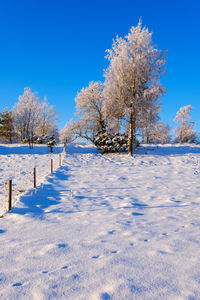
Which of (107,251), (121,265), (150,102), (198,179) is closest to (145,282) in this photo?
(121,265)

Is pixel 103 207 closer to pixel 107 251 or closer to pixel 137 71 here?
pixel 107 251

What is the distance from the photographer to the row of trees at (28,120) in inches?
1160

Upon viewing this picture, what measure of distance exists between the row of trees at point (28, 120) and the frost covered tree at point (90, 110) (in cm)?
906

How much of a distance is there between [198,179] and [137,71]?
10986mm

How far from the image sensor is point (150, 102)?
1669cm

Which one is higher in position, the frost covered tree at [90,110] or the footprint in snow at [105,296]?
the frost covered tree at [90,110]

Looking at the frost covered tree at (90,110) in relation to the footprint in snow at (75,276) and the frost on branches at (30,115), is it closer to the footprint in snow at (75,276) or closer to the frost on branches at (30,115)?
the frost on branches at (30,115)

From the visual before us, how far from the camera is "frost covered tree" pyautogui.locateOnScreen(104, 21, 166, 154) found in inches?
626

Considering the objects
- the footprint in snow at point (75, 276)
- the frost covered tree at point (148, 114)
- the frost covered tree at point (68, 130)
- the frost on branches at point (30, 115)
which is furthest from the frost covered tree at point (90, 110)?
the footprint in snow at point (75, 276)

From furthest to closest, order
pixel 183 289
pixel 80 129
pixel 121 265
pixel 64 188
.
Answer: pixel 80 129 → pixel 64 188 → pixel 121 265 → pixel 183 289

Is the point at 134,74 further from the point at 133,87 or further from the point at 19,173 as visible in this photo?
the point at 19,173

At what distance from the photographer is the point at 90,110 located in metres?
20.5

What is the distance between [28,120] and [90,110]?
13.6 metres

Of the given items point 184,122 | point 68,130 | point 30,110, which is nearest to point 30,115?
point 30,110
